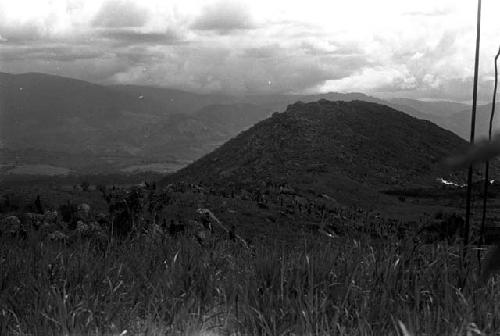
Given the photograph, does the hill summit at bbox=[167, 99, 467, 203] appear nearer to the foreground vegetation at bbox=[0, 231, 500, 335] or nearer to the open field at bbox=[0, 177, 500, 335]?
the open field at bbox=[0, 177, 500, 335]

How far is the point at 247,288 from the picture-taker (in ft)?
18.0

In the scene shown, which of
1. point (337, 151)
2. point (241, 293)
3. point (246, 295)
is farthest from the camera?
point (337, 151)

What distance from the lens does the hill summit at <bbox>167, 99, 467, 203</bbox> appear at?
55025 millimetres

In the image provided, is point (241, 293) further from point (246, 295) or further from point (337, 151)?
point (337, 151)

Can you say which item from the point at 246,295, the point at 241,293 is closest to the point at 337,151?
the point at 241,293

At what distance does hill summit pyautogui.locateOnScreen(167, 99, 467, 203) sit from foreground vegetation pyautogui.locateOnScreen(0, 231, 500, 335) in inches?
1476

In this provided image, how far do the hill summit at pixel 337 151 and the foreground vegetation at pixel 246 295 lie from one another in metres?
37.5

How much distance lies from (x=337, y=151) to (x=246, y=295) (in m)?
62.4

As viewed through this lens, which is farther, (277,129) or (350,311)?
(277,129)

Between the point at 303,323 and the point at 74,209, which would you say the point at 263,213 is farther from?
the point at 303,323

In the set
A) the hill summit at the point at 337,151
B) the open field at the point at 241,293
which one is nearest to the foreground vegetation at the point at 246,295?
the open field at the point at 241,293

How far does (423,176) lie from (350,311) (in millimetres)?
65460

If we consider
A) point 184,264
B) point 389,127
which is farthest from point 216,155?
point 184,264

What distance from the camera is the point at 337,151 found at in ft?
219
